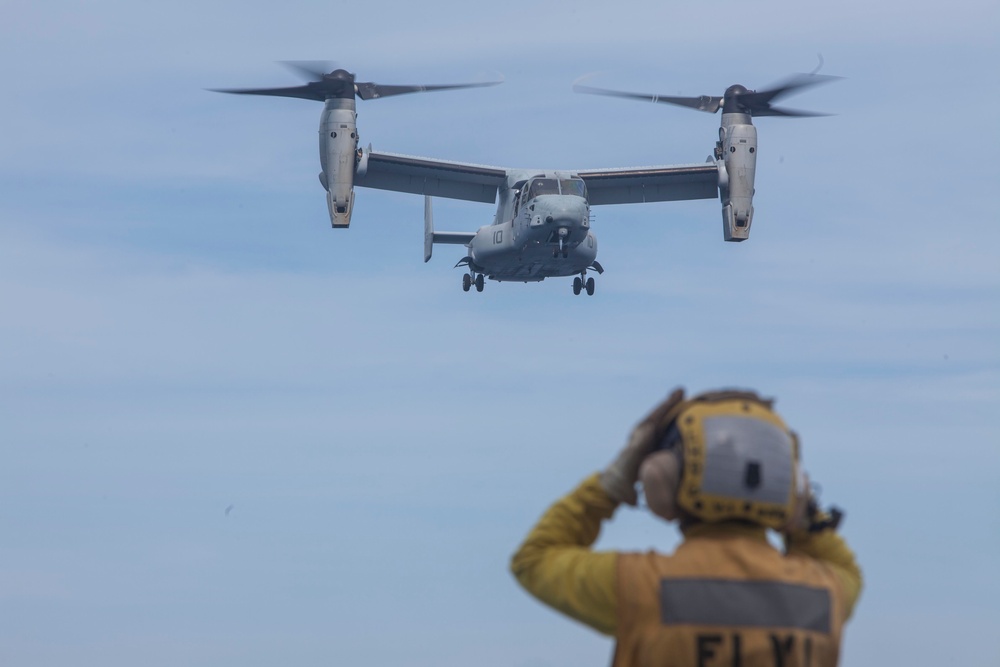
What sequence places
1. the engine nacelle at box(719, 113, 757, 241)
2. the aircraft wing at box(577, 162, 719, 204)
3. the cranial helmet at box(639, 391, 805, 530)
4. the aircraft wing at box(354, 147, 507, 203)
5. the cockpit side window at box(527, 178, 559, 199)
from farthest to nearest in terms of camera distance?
1. the aircraft wing at box(577, 162, 719, 204)
2. the aircraft wing at box(354, 147, 507, 203)
3. the engine nacelle at box(719, 113, 757, 241)
4. the cockpit side window at box(527, 178, 559, 199)
5. the cranial helmet at box(639, 391, 805, 530)

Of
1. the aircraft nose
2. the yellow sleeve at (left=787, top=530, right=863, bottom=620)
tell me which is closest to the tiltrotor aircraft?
the aircraft nose

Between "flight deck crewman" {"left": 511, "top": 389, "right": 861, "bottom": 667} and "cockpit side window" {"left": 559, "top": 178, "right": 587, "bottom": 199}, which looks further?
"cockpit side window" {"left": 559, "top": 178, "right": 587, "bottom": 199}

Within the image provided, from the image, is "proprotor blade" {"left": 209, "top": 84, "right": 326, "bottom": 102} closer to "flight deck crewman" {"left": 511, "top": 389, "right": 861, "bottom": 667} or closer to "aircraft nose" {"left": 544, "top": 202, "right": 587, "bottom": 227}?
"aircraft nose" {"left": 544, "top": 202, "right": 587, "bottom": 227}

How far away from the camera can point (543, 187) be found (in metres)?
46.0

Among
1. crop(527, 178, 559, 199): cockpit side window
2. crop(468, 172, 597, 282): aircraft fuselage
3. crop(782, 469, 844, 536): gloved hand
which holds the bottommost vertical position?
crop(782, 469, 844, 536): gloved hand

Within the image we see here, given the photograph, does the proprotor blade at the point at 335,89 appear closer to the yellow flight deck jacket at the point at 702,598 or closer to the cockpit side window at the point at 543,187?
the cockpit side window at the point at 543,187

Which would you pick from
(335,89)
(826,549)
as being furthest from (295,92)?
(826,549)

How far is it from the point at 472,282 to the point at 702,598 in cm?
4964

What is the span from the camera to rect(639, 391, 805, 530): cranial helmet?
354 cm

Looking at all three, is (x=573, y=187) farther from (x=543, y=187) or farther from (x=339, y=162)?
(x=339, y=162)

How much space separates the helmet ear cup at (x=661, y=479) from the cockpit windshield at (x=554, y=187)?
4244 cm

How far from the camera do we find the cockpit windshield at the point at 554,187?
4594 cm

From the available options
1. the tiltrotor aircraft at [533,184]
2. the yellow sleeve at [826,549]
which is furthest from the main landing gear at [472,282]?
the yellow sleeve at [826,549]

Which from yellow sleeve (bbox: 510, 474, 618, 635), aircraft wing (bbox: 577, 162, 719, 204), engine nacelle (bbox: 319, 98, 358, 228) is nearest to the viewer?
yellow sleeve (bbox: 510, 474, 618, 635)
